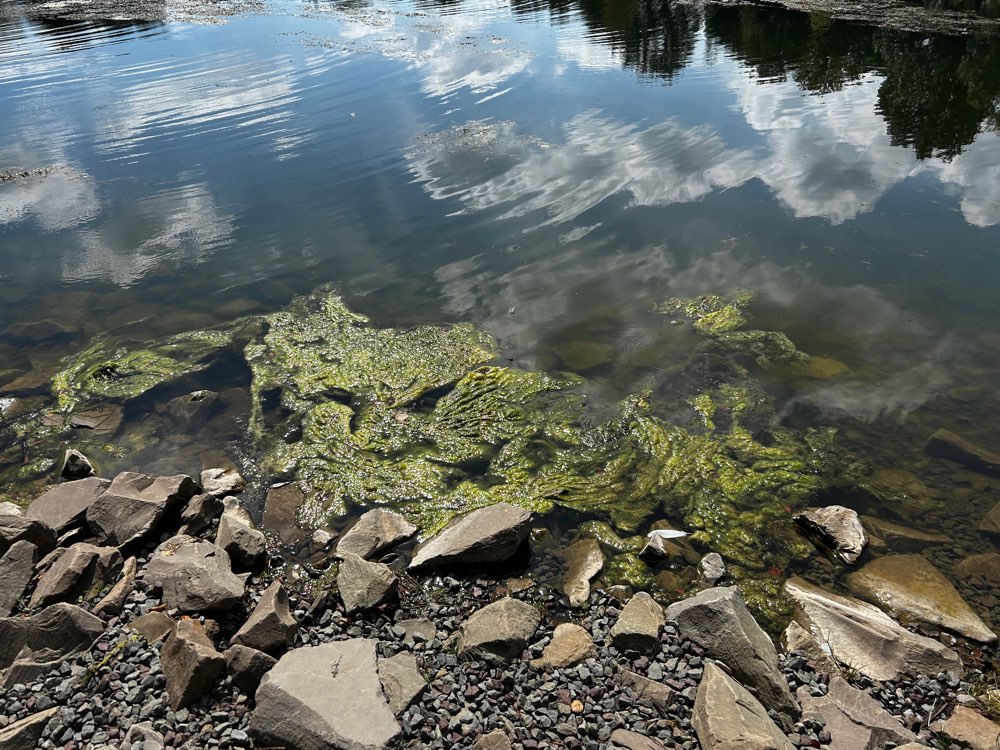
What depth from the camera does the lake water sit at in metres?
9.75

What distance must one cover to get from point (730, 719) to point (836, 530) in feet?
9.65

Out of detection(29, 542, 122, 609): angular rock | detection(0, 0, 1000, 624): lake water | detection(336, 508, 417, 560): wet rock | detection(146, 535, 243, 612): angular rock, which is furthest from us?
detection(0, 0, 1000, 624): lake water

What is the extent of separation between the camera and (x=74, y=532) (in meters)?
6.89

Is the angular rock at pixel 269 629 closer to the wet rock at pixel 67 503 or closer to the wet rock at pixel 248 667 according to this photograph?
the wet rock at pixel 248 667

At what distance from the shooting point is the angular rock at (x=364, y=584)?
19.6 ft

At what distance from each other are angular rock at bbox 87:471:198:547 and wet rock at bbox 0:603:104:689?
127 cm

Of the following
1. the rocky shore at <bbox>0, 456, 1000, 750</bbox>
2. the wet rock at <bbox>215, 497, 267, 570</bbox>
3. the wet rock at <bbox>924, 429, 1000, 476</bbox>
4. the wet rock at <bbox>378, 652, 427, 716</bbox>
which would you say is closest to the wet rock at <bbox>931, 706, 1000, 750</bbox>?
the rocky shore at <bbox>0, 456, 1000, 750</bbox>

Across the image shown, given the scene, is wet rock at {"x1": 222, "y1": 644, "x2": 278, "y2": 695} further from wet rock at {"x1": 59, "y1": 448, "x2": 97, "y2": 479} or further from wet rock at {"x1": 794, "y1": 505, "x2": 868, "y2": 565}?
wet rock at {"x1": 794, "y1": 505, "x2": 868, "y2": 565}

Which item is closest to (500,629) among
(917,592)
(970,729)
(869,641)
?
(869,641)

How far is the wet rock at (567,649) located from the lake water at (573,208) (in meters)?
3.86

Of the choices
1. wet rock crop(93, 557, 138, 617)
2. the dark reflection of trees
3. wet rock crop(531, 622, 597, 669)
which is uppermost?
the dark reflection of trees

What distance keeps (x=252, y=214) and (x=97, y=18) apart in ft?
111

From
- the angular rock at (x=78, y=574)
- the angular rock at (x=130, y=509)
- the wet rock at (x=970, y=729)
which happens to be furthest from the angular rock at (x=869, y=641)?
the angular rock at (x=78, y=574)

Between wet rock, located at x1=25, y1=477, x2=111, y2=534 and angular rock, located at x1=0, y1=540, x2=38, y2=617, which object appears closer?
angular rock, located at x1=0, y1=540, x2=38, y2=617
